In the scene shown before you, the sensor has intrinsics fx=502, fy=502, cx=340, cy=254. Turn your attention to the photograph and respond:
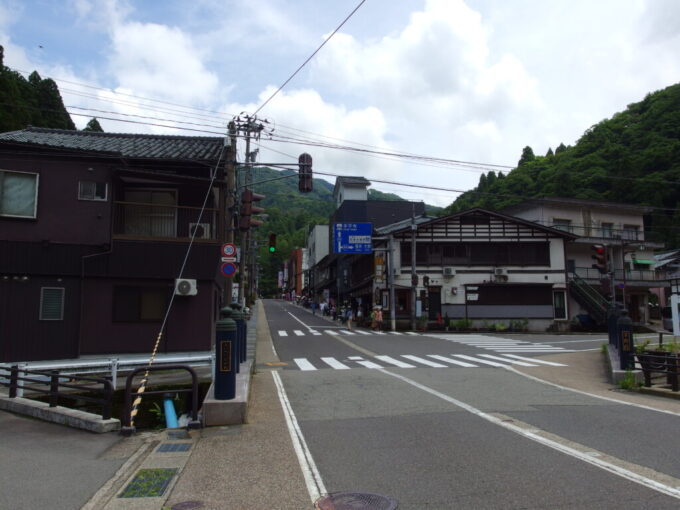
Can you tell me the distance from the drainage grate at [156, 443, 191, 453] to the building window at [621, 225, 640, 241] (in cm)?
4743

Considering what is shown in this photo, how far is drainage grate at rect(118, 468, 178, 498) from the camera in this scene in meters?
5.19

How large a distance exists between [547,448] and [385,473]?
2.34 meters

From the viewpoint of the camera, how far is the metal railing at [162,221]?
58.6 feet

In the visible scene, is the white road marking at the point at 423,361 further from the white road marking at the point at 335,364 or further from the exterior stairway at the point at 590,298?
the exterior stairway at the point at 590,298

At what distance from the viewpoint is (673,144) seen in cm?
4388

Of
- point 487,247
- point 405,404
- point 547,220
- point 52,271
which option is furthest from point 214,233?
point 547,220

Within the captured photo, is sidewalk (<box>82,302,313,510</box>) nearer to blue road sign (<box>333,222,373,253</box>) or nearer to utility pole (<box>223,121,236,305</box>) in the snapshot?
utility pole (<box>223,121,236,305</box>)

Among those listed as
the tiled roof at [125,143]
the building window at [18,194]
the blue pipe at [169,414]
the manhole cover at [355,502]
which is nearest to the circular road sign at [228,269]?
the blue pipe at [169,414]

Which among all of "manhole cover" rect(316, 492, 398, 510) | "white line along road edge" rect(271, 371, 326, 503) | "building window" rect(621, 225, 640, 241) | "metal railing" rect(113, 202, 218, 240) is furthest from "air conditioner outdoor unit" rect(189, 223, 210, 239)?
"building window" rect(621, 225, 640, 241)

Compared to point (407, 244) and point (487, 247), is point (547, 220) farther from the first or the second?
point (407, 244)

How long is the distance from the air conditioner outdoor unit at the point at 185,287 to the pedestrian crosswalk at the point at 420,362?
4.40 meters

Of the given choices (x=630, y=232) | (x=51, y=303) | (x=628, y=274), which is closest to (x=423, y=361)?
(x=51, y=303)

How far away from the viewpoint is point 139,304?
17484mm

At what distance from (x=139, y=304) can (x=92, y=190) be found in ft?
13.7
